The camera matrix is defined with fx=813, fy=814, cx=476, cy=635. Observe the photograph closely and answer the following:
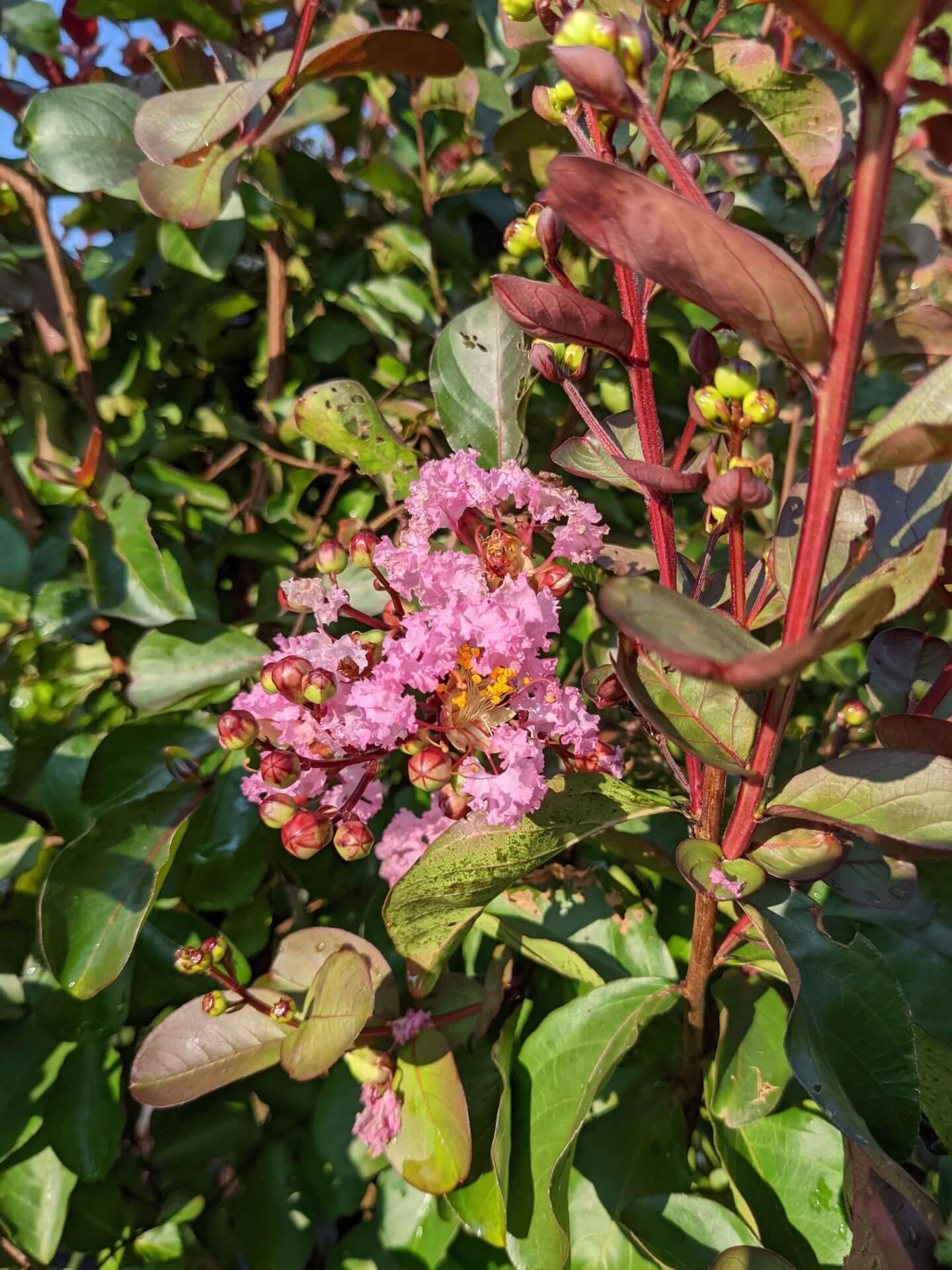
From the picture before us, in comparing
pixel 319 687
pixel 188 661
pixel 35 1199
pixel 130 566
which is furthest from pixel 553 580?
A: pixel 35 1199

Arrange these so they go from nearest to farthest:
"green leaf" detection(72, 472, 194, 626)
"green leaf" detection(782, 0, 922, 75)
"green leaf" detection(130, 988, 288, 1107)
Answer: "green leaf" detection(782, 0, 922, 75), "green leaf" detection(130, 988, 288, 1107), "green leaf" detection(72, 472, 194, 626)

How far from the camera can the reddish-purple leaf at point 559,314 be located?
24.7 inches

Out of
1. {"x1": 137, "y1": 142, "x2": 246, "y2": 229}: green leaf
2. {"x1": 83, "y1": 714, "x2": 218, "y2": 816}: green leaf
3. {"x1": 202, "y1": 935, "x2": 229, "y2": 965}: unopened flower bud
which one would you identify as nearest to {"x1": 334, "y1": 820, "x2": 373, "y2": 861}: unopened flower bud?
{"x1": 202, "y1": 935, "x2": 229, "y2": 965}: unopened flower bud

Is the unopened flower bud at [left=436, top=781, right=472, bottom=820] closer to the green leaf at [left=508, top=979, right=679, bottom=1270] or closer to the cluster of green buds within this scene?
the green leaf at [left=508, top=979, right=679, bottom=1270]

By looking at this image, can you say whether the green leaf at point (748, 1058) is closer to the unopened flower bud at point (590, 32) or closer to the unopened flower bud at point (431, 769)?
the unopened flower bud at point (431, 769)

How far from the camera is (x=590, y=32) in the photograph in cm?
54

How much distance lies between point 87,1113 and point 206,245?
52.8 inches

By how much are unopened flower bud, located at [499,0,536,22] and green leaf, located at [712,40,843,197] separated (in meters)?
0.32

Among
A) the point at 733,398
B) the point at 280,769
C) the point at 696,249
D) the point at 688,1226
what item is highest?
the point at 696,249

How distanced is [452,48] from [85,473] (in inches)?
31.2

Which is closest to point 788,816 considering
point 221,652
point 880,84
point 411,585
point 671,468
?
point 671,468

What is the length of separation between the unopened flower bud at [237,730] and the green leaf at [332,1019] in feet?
0.99

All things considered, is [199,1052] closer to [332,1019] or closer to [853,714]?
[332,1019]

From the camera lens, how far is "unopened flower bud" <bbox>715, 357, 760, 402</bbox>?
23.5 inches
